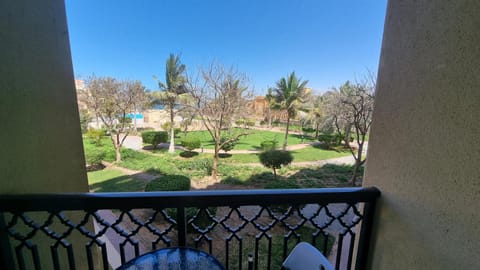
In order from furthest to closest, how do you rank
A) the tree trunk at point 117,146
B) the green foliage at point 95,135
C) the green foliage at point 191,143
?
1. the green foliage at point 191,143
2. the green foliage at point 95,135
3. the tree trunk at point 117,146

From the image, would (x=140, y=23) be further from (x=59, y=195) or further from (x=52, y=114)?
(x=59, y=195)

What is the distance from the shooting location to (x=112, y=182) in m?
6.72

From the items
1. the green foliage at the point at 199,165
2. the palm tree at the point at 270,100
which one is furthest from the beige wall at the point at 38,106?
the palm tree at the point at 270,100

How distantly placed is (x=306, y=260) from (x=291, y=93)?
435 inches

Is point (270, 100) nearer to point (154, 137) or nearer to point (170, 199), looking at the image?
point (154, 137)

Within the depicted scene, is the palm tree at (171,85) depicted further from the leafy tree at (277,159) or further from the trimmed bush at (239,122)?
the leafy tree at (277,159)

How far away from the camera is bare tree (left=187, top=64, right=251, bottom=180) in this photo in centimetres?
708

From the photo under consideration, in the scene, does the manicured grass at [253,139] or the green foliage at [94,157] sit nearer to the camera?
the green foliage at [94,157]

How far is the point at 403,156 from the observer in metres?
0.86

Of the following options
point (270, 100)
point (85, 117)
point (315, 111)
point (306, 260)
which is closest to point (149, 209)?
point (306, 260)

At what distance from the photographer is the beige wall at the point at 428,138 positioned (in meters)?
0.61

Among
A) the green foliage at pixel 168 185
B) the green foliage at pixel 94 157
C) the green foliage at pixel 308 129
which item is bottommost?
the green foliage at pixel 94 157

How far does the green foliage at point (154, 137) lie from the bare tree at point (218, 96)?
13.9 feet

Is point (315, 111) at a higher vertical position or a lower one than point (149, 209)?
higher
